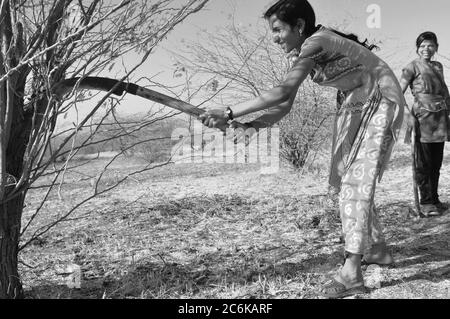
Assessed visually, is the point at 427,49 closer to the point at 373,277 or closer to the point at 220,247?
the point at 373,277

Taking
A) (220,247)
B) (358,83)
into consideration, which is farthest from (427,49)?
(220,247)

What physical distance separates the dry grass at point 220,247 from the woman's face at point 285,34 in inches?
43.0

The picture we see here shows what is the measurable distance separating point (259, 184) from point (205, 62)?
6.18 feet

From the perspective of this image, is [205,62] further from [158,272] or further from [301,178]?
[158,272]

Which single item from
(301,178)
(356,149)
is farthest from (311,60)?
(301,178)

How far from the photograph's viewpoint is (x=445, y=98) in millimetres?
4266

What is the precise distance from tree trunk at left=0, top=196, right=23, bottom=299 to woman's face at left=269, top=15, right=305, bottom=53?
1547 mm

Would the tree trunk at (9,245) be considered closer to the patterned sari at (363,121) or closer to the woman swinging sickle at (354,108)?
the woman swinging sickle at (354,108)

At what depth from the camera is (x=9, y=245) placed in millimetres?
2334

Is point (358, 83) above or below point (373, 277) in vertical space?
above

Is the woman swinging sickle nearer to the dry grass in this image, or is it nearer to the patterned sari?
the patterned sari

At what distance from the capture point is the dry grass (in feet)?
8.59

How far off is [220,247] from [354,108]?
1.46m

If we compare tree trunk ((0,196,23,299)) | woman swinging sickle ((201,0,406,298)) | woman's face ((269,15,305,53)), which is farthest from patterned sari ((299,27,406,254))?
tree trunk ((0,196,23,299))
